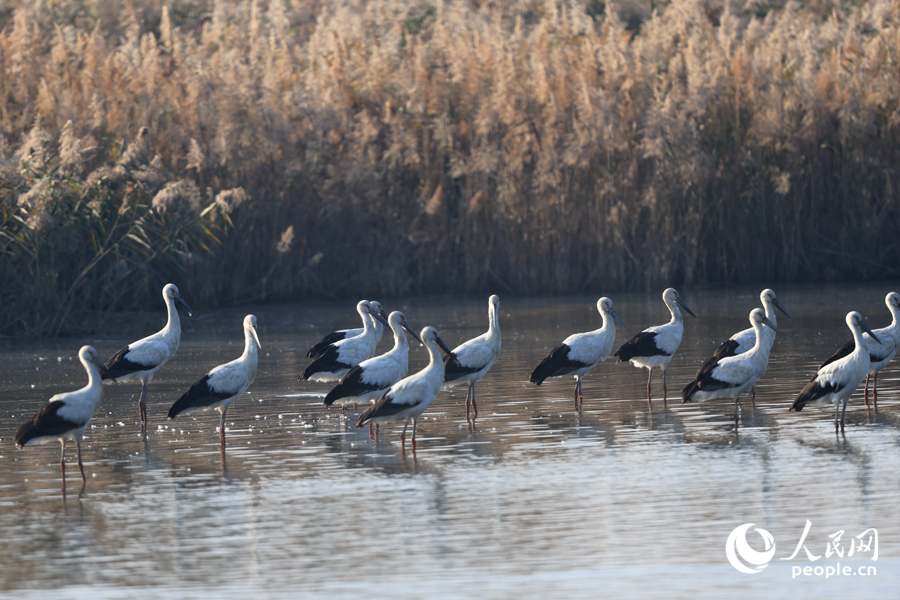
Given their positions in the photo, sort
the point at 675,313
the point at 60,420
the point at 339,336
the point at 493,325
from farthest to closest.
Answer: the point at 339,336
the point at 675,313
the point at 493,325
the point at 60,420

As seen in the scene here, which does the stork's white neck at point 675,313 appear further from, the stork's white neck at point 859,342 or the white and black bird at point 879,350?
the stork's white neck at point 859,342

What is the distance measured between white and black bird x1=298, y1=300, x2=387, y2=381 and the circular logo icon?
6.44 m

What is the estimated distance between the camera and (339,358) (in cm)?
1308

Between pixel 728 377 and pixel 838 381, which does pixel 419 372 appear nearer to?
pixel 728 377

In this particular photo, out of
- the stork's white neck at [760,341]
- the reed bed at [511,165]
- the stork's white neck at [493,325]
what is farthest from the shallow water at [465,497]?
the reed bed at [511,165]

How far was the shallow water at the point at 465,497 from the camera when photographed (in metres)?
6.73

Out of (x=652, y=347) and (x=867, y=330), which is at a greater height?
(x=867, y=330)

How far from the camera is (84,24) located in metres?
37.7

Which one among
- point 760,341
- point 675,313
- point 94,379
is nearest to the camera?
point 94,379

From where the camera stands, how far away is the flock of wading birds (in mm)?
10078

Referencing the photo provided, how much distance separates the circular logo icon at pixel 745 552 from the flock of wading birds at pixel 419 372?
3.42 m

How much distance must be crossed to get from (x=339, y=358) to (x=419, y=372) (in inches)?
65.3

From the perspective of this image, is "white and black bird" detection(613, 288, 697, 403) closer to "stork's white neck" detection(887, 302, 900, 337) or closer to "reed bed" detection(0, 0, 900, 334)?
"stork's white neck" detection(887, 302, 900, 337)

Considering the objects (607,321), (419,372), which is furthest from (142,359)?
(607,321)
